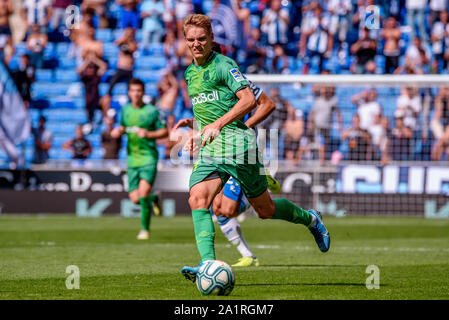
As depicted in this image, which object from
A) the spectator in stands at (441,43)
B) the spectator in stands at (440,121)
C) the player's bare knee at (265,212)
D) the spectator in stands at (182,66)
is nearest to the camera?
the player's bare knee at (265,212)

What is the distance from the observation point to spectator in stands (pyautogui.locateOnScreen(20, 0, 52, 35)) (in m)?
24.7

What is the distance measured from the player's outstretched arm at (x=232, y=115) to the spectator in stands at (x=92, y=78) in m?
15.5

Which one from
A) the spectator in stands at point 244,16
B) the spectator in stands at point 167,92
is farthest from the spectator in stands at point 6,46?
the spectator in stands at point 244,16

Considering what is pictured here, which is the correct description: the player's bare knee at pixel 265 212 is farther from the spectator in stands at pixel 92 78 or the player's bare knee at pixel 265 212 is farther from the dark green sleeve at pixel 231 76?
the spectator in stands at pixel 92 78

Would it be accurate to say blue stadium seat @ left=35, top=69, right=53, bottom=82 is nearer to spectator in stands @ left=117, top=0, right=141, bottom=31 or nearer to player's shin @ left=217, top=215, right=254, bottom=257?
spectator in stands @ left=117, top=0, right=141, bottom=31

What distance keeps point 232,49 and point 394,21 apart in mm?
4402

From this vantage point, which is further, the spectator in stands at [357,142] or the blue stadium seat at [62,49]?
the blue stadium seat at [62,49]

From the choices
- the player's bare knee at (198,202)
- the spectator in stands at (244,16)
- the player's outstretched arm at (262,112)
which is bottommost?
the player's bare knee at (198,202)

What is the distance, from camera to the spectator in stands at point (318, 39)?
22.5 m

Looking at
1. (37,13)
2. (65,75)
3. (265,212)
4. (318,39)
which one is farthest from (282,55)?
(265,212)

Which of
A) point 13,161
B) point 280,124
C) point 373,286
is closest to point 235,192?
point 373,286

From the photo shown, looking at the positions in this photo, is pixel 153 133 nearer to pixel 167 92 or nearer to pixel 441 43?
pixel 167 92

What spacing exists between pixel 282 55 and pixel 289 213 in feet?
48.7

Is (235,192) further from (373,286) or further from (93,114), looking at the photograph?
(93,114)
